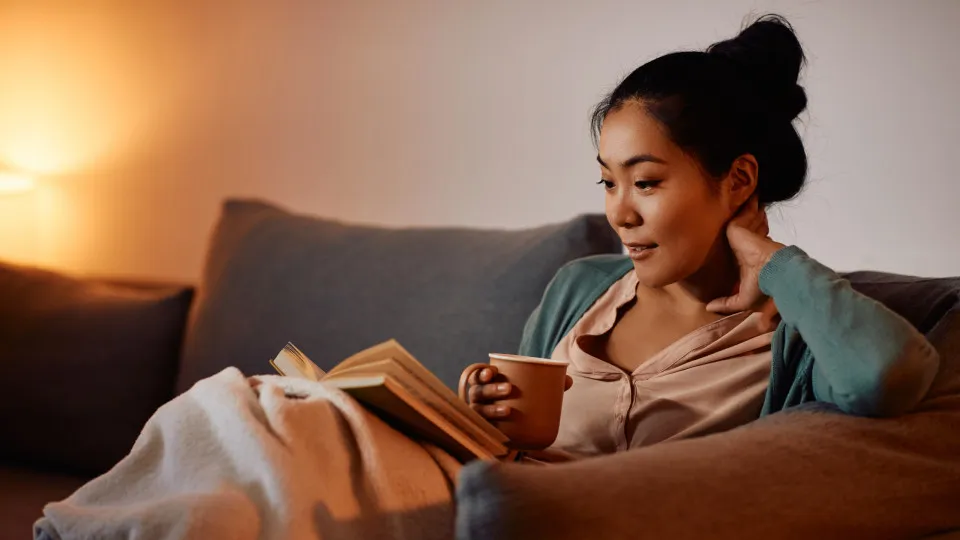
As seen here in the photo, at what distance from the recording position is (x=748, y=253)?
1.25 meters

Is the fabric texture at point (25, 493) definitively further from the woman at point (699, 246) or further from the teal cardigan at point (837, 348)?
the teal cardigan at point (837, 348)

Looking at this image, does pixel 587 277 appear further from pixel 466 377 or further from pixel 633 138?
pixel 466 377

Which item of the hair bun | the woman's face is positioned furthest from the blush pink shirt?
the hair bun

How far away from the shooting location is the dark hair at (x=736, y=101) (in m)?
1.29

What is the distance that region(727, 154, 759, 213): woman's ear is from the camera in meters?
1.31

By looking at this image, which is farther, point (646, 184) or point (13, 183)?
point (13, 183)

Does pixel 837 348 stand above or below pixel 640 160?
below

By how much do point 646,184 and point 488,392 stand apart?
37 cm

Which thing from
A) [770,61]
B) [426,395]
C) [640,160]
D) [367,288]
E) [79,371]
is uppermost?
[770,61]

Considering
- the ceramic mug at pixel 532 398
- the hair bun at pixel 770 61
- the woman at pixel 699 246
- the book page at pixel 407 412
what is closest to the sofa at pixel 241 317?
the woman at pixel 699 246

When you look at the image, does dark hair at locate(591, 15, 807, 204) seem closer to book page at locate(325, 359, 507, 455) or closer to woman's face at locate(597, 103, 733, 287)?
woman's face at locate(597, 103, 733, 287)

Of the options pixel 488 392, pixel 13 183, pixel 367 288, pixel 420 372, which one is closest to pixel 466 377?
→ pixel 488 392

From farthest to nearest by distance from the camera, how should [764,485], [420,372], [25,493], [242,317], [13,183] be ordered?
1. [13,183]
2. [242,317]
3. [25,493]
4. [420,372]
5. [764,485]

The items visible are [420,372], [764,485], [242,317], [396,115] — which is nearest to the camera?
[764,485]
